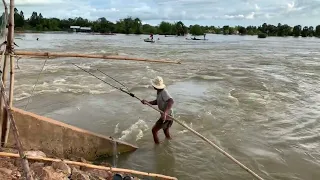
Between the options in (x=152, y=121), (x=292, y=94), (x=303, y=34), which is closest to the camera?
(x=152, y=121)

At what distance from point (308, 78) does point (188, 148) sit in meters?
12.6

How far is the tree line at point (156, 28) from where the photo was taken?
341 feet

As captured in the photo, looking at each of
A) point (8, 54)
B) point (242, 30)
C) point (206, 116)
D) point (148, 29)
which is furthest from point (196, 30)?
point (8, 54)

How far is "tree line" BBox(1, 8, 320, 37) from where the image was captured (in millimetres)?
103812

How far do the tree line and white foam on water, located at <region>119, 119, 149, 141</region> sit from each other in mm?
91312

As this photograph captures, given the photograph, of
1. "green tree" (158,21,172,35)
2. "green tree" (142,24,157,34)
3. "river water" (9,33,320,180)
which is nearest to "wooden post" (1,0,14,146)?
"river water" (9,33,320,180)

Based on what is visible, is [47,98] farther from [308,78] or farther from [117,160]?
[308,78]

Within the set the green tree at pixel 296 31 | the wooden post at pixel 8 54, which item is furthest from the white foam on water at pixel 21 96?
the green tree at pixel 296 31

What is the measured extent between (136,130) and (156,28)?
105555mm

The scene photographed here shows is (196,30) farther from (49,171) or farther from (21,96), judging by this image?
(49,171)

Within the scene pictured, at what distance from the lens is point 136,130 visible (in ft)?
27.0

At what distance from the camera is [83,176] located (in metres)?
4.17

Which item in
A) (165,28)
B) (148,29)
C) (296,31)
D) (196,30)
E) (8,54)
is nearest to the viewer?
(8,54)

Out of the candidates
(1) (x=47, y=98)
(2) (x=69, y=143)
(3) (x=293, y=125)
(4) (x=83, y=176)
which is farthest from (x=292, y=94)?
(4) (x=83, y=176)
